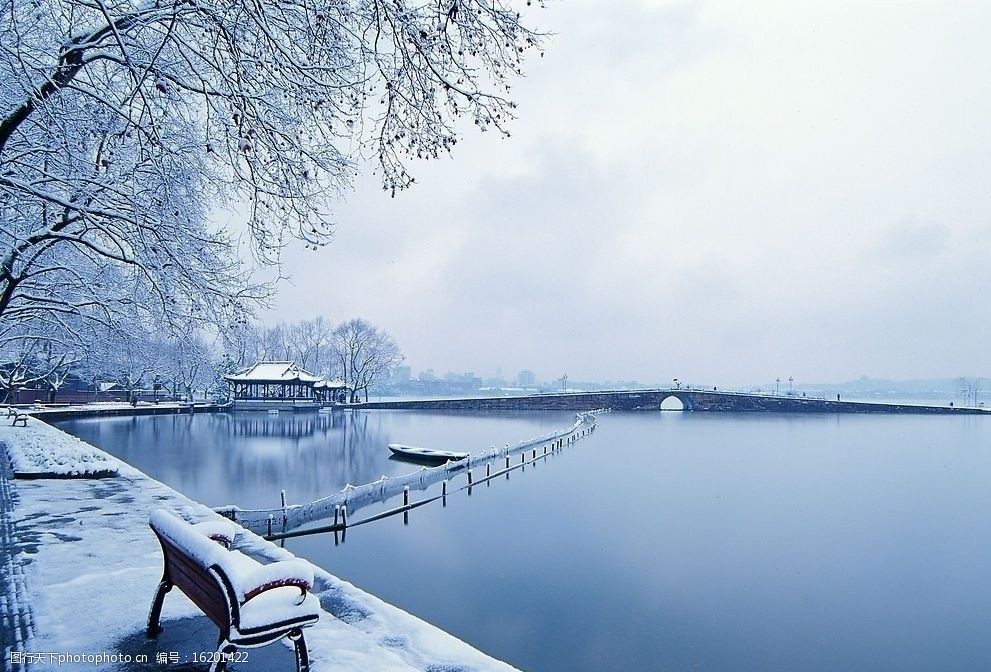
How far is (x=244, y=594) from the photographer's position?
3.89m

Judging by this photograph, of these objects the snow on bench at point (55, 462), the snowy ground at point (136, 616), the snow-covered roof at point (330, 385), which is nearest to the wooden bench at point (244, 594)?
the snowy ground at point (136, 616)

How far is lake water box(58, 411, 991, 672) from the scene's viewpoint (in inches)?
440

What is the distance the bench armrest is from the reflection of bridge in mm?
89641

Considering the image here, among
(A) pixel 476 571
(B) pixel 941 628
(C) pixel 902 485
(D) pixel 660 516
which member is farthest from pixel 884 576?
(C) pixel 902 485

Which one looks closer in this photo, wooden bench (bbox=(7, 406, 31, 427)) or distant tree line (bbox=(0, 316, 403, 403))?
wooden bench (bbox=(7, 406, 31, 427))

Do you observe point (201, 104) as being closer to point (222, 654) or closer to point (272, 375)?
point (222, 654)

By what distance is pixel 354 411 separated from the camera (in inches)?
3162

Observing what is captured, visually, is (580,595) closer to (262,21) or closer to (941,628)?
(941,628)

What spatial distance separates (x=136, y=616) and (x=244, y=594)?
2.43m

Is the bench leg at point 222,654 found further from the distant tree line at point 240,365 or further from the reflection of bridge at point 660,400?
the reflection of bridge at point 660,400

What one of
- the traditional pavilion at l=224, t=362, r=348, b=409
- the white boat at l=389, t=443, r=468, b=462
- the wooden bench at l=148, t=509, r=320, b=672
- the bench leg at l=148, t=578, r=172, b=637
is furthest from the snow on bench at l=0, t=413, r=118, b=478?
the traditional pavilion at l=224, t=362, r=348, b=409

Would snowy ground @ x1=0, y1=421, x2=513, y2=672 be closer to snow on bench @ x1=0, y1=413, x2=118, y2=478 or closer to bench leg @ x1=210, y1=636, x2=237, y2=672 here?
bench leg @ x1=210, y1=636, x2=237, y2=672

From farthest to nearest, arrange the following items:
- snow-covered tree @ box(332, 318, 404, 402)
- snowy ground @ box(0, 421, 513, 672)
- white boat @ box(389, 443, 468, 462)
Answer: snow-covered tree @ box(332, 318, 404, 402), white boat @ box(389, 443, 468, 462), snowy ground @ box(0, 421, 513, 672)

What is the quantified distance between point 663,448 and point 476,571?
102 ft
